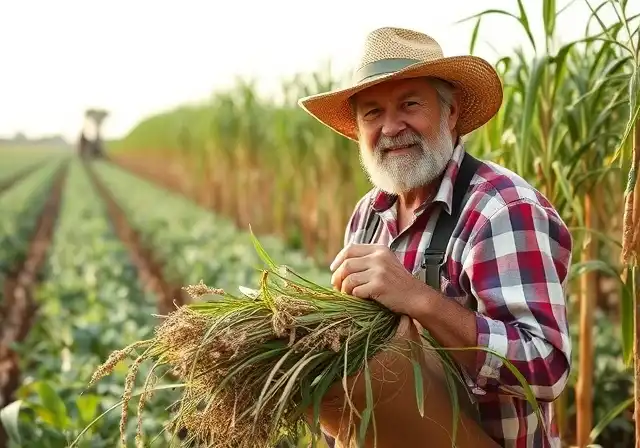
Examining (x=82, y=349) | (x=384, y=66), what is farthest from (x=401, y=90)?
(x=82, y=349)

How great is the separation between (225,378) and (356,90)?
918 mm

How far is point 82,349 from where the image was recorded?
4613mm

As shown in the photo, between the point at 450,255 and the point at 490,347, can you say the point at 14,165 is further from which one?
the point at 490,347

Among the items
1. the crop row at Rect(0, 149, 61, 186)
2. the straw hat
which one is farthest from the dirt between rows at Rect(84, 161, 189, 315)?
the crop row at Rect(0, 149, 61, 186)

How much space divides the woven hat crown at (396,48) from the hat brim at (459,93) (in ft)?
0.22

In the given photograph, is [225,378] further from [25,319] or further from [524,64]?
[25,319]

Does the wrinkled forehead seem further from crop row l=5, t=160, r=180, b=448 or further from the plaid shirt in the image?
crop row l=5, t=160, r=180, b=448

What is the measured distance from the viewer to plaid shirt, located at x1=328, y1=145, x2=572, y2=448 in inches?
79.6

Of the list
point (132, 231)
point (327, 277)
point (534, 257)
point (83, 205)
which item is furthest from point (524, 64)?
point (83, 205)

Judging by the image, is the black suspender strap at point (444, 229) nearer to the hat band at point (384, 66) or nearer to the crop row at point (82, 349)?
the hat band at point (384, 66)

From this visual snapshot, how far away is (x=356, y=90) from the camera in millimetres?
2461

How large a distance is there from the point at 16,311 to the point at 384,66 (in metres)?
6.51

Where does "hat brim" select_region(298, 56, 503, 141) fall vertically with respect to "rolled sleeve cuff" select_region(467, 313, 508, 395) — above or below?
above

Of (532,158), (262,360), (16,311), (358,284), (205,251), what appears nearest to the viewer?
(262,360)
